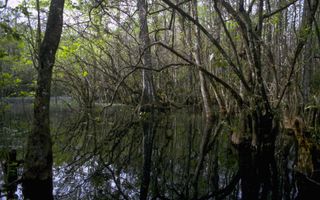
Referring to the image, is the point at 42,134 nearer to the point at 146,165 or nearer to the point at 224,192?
the point at 146,165

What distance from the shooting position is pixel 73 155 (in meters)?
6.68

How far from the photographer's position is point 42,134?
14.1ft

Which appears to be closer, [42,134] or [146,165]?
[42,134]

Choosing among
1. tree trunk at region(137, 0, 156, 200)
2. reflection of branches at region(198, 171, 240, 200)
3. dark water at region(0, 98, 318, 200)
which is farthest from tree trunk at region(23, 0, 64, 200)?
reflection of branches at region(198, 171, 240, 200)

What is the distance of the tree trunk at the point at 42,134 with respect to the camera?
4.13m

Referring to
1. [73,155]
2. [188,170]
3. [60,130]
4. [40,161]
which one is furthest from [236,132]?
[60,130]

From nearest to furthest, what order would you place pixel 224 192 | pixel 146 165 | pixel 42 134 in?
pixel 42 134
pixel 224 192
pixel 146 165

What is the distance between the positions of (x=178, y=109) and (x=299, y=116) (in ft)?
36.4

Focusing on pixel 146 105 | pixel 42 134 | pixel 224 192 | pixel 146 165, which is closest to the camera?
pixel 42 134

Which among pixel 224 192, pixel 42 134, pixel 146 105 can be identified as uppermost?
pixel 146 105

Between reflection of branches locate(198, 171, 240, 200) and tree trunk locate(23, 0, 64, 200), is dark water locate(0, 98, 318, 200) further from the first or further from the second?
tree trunk locate(23, 0, 64, 200)

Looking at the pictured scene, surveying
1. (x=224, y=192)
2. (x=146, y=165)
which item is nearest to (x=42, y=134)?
(x=146, y=165)

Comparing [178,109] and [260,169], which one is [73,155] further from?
[178,109]

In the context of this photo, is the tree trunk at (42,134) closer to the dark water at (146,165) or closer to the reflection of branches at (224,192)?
the dark water at (146,165)
